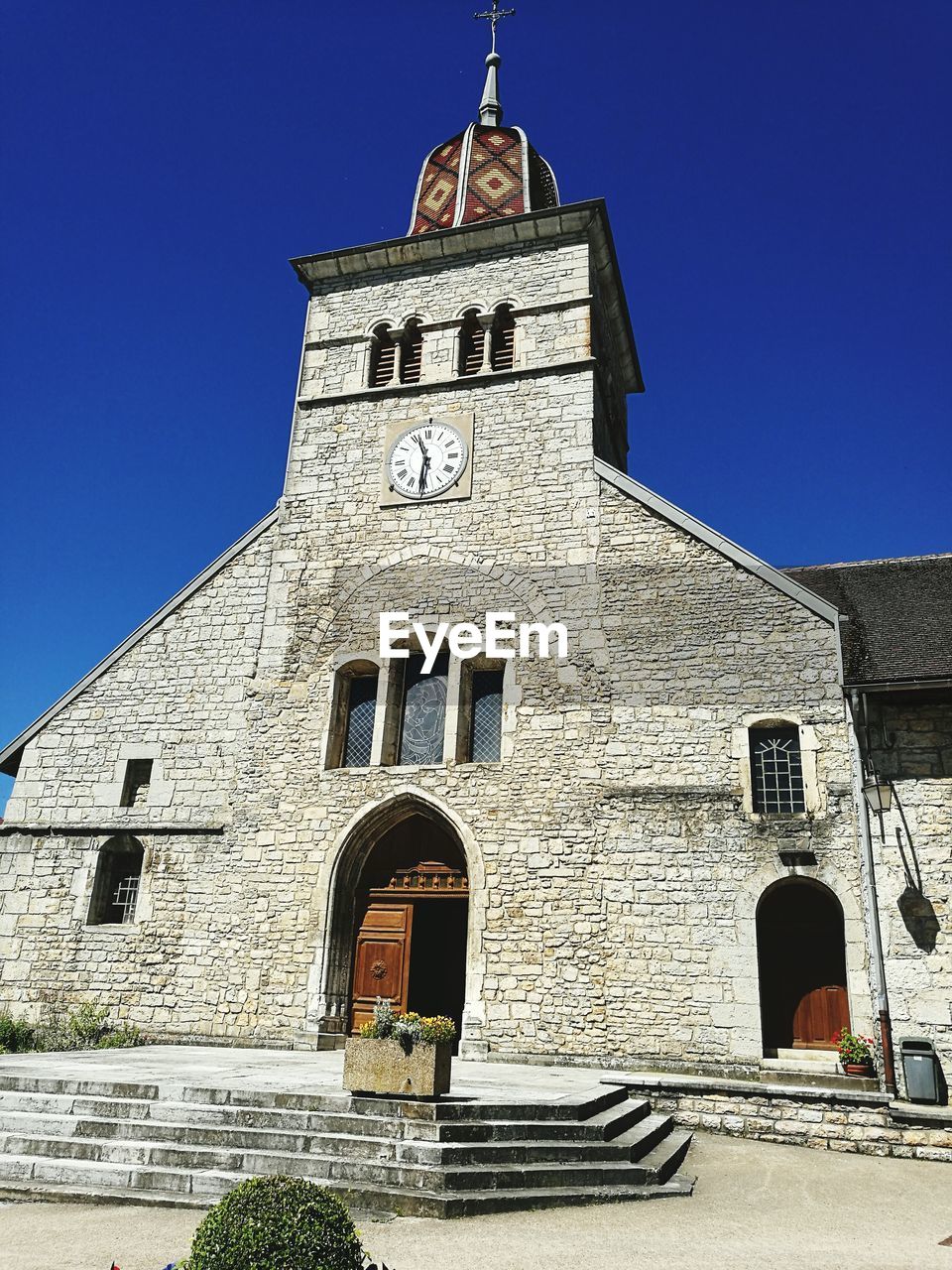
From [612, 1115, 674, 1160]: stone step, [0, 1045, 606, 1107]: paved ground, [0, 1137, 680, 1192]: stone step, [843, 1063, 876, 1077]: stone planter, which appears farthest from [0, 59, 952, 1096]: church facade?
[0, 1137, 680, 1192]: stone step

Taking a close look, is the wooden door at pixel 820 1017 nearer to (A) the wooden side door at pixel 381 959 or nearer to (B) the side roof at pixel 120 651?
(A) the wooden side door at pixel 381 959

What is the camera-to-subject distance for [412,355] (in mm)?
15117

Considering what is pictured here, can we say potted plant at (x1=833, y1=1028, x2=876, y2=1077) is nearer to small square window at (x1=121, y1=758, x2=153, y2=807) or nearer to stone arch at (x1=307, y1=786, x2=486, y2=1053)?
stone arch at (x1=307, y1=786, x2=486, y2=1053)

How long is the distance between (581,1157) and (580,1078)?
2.67 metres

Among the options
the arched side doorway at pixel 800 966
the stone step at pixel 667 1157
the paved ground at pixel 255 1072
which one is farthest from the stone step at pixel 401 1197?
the arched side doorway at pixel 800 966

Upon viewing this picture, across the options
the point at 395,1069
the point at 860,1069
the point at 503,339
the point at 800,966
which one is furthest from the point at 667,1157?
the point at 503,339

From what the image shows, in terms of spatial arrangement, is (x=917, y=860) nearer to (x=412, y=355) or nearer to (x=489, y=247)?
(x=412, y=355)

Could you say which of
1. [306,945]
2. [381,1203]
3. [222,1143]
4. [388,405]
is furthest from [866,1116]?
[388,405]

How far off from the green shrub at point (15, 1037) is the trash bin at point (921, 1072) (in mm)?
10237

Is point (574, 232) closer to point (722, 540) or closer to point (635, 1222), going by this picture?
point (722, 540)

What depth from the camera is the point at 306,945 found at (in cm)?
1152

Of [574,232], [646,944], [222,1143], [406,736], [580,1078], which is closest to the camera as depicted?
[222,1143]

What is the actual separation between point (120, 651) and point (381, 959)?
6016 millimetres

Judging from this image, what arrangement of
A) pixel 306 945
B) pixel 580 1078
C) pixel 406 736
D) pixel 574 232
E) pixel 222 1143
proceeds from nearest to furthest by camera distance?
pixel 222 1143 → pixel 580 1078 → pixel 306 945 → pixel 406 736 → pixel 574 232
